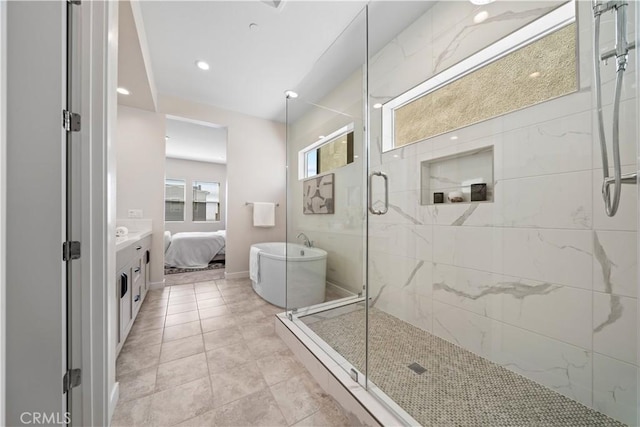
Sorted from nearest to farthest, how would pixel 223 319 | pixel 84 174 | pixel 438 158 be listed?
pixel 84 174, pixel 438 158, pixel 223 319

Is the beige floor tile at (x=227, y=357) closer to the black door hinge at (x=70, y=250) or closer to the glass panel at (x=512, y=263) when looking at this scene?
the glass panel at (x=512, y=263)

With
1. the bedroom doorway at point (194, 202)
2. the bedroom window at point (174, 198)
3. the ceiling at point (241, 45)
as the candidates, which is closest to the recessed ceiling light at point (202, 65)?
the ceiling at point (241, 45)

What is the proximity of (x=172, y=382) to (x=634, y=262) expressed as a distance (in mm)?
2453

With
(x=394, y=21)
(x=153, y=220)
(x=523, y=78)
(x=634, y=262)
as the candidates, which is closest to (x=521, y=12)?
(x=523, y=78)

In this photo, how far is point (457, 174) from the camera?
71.1 inches

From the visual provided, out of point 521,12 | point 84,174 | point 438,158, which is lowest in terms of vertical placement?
point 84,174

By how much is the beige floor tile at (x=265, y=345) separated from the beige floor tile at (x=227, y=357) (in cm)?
5

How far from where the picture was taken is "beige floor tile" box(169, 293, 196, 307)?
264 centimetres

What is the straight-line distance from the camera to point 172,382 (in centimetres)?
137

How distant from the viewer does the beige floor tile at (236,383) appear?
1270mm

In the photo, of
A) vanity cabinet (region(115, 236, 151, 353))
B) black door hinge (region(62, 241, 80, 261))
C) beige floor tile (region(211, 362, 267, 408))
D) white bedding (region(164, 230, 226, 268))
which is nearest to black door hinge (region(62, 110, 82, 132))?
black door hinge (region(62, 241, 80, 261))

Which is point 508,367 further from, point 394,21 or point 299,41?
point 299,41

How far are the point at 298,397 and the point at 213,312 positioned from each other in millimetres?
1468

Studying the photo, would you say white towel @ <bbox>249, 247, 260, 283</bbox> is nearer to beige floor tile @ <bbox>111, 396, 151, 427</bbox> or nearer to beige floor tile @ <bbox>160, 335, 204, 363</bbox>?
beige floor tile @ <bbox>160, 335, 204, 363</bbox>
